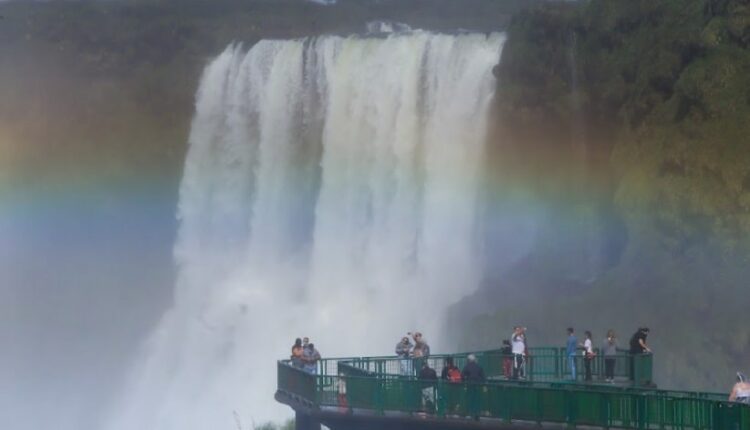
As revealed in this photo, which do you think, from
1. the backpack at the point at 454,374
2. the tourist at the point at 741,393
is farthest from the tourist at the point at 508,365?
the tourist at the point at 741,393

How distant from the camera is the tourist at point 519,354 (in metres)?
39.0

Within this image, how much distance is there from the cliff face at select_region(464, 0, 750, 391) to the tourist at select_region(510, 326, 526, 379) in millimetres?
15509

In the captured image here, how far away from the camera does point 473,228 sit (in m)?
65.8

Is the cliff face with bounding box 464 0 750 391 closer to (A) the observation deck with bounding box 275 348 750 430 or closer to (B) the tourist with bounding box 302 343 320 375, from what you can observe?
(A) the observation deck with bounding box 275 348 750 430

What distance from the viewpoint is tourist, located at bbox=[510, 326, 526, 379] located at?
39.0 metres

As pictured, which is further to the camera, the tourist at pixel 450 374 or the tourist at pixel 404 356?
the tourist at pixel 404 356

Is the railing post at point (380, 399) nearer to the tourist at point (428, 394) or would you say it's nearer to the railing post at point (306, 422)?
the tourist at point (428, 394)

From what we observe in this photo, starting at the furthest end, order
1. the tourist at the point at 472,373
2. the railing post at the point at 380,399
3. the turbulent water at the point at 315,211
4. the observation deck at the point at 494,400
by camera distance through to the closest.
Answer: the turbulent water at the point at 315,211 < the railing post at the point at 380,399 < the tourist at the point at 472,373 < the observation deck at the point at 494,400

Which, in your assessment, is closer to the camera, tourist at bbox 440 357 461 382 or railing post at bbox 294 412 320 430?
tourist at bbox 440 357 461 382

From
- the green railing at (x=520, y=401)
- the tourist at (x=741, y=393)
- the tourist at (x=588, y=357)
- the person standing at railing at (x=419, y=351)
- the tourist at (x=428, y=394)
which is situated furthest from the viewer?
the person standing at railing at (x=419, y=351)

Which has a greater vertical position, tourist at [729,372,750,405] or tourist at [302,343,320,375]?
tourist at [302,343,320,375]

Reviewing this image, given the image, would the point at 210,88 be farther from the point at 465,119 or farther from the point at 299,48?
the point at 465,119

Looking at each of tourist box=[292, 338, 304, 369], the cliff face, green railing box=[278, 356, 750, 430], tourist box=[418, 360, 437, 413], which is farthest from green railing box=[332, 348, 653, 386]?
the cliff face

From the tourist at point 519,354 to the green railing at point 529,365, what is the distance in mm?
147
